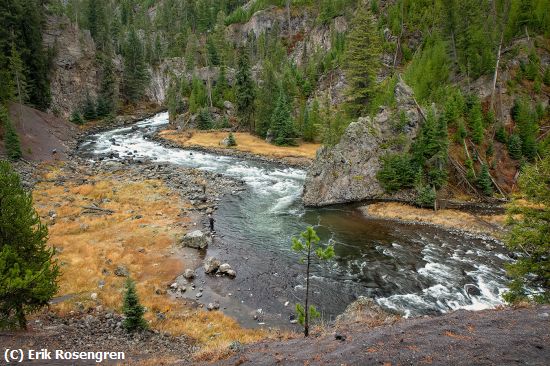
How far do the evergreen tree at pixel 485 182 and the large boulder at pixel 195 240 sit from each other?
33.5 metres

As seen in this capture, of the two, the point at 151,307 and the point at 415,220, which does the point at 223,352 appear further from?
the point at 415,220

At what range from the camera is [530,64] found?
52.4 m

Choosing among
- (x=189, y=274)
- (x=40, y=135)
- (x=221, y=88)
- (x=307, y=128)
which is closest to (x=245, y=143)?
(x=307, y=128)

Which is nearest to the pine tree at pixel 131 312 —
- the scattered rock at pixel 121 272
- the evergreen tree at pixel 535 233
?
the scattered rock at pixel 121 272

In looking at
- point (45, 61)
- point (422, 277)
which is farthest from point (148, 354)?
point (45, 61)

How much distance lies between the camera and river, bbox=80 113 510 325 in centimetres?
2325

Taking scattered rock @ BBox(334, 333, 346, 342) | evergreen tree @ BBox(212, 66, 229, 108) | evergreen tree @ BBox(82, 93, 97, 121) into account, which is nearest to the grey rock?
scattered rock @ BBox(334, 333, 346, 342)

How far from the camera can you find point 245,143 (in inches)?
2899

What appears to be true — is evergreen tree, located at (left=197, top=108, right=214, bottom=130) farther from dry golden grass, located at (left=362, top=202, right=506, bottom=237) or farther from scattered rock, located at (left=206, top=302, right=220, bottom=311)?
scattered rock, located at (left=206, top=302, right=220, bottom=311)

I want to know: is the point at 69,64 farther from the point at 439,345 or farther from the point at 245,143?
the point at 439,345

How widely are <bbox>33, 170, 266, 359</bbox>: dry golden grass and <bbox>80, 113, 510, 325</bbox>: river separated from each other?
264 centimetres

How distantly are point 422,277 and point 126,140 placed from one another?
7116cm

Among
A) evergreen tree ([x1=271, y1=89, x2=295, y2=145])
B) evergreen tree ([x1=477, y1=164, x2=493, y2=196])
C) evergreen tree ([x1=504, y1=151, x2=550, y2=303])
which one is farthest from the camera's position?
evergreen tree ([x1=271, y1=89, x2=295, y2=145])

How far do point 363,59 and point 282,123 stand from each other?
76.7ft
